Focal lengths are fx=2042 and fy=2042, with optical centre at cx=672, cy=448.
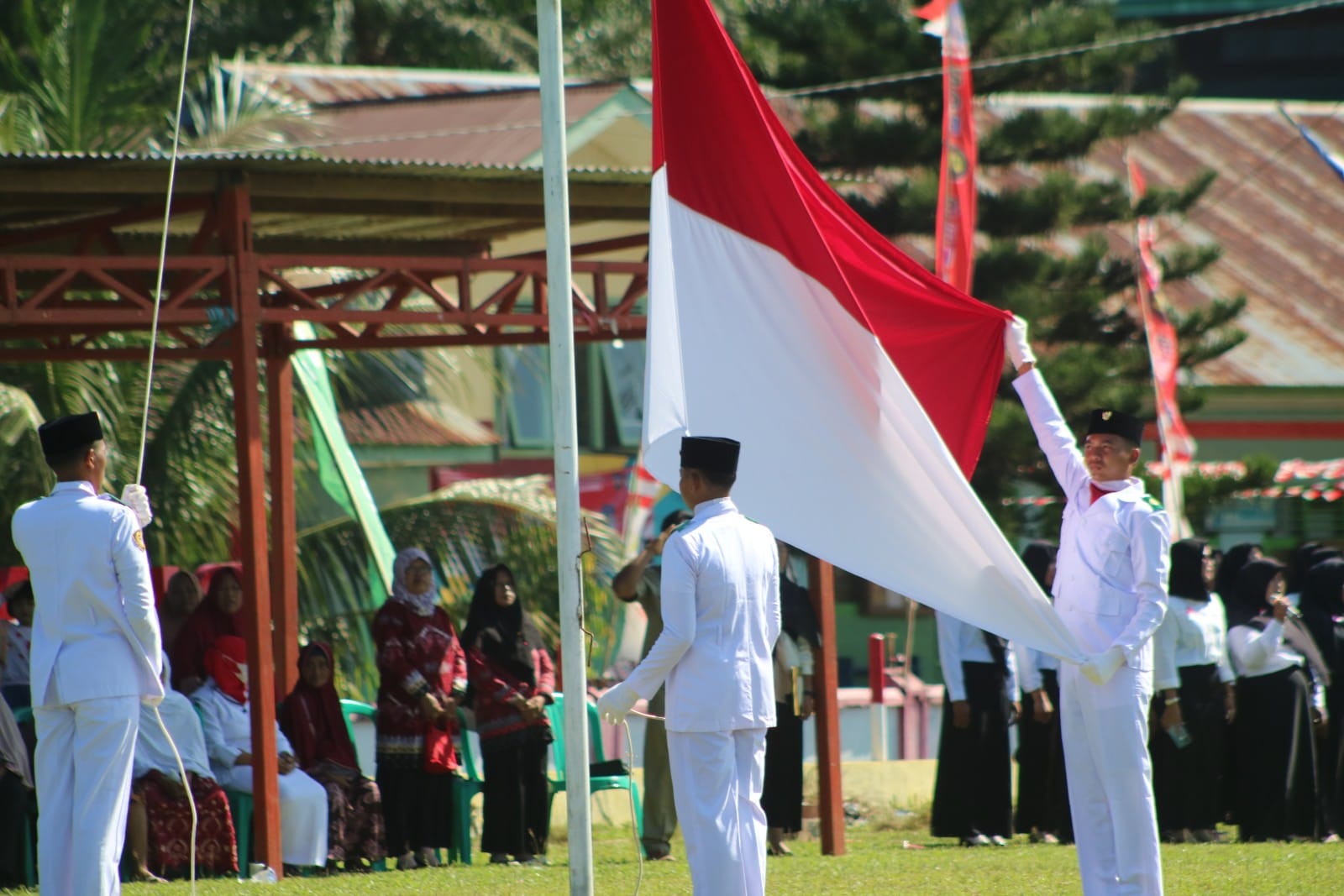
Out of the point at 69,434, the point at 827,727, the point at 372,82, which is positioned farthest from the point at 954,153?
the point at 372,82

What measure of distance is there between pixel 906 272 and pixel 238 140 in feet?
35.0

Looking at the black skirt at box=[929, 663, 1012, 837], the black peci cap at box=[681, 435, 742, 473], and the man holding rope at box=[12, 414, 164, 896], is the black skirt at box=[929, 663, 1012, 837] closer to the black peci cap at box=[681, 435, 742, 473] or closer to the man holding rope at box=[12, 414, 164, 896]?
the black peci cap at box=[681, 435, 742, 473]

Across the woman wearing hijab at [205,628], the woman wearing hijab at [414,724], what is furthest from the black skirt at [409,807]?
the woman wearing hijab at [205,628]

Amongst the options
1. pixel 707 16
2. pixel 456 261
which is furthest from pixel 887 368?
pixel 456 261

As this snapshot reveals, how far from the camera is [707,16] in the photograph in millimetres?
7609

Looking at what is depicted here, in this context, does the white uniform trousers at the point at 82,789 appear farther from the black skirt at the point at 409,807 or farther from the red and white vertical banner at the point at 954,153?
the red and white vertical banner at the point at 954,153

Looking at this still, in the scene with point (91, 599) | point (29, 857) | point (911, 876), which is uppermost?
point (91, 599)

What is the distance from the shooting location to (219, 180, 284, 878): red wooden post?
399 inches

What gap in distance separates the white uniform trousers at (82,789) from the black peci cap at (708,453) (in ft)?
7.23

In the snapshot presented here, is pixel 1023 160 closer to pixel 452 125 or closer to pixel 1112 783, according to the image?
pixel 452 125

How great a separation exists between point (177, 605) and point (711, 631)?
5351mm

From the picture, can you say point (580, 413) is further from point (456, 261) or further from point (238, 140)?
point (456, 261)

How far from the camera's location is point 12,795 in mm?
9758

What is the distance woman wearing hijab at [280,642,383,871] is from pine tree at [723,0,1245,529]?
10185mm
